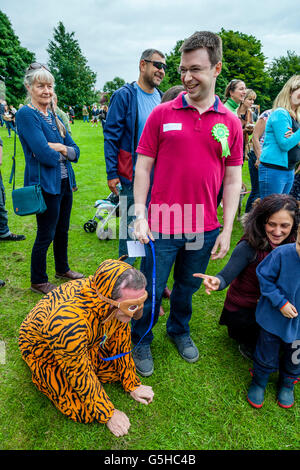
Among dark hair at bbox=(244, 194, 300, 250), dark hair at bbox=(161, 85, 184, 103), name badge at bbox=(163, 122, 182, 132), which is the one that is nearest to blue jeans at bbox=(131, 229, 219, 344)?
dark hair at bbox=(244, 194, 300, 250)

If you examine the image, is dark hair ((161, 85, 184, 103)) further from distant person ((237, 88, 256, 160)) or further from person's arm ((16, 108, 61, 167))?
distant person ((237, 88, 256, 160))

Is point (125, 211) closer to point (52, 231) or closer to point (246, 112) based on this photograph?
point (52, 231)

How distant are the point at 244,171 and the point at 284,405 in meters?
8.05

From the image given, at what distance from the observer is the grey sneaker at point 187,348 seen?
2390mm

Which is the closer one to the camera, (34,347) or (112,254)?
(34,347)

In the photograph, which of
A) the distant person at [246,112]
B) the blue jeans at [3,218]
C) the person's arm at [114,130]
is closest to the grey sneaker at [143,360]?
the person's arm at [114,130]

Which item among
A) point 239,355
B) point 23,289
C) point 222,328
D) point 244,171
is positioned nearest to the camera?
point 239,355

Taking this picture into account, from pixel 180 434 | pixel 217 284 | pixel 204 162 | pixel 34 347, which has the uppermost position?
pixel 204 162

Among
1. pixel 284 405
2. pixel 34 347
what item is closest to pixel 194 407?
pixel 284 405

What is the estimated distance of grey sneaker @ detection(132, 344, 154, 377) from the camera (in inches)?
88.6

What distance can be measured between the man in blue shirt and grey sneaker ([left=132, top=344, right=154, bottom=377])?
1.41 m

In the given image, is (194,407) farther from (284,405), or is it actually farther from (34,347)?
(34,347)

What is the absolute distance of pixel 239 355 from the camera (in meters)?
2.48

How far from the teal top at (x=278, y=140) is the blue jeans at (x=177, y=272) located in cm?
160
